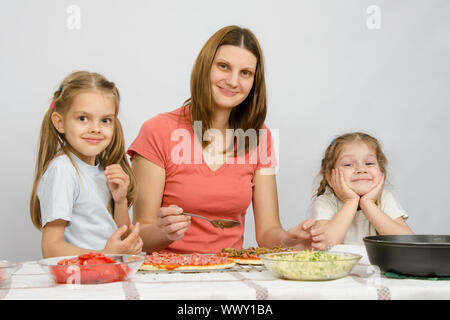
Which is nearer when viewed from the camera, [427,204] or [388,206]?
[388,206]

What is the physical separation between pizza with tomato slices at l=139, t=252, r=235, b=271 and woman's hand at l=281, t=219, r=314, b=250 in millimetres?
240

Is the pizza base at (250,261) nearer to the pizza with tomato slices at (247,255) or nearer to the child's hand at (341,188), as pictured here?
the pizza with tomato slices at (247,255)

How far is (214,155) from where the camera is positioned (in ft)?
6.50

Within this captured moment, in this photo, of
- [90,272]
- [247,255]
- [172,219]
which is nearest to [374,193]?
[247,255]

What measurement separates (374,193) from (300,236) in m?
0.75

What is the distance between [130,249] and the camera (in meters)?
1.27

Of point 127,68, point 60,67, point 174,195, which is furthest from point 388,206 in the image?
point 60,67

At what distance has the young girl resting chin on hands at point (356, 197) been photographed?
1982 mm

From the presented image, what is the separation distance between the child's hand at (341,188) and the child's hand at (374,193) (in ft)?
0.10

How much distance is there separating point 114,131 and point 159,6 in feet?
3.82

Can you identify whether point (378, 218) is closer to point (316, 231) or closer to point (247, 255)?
point (316, 231)

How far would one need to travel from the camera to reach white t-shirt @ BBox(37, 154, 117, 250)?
4.94ft

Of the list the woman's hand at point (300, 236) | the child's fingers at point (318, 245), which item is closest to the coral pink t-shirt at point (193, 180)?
the woman's hand at point (300, 236)
